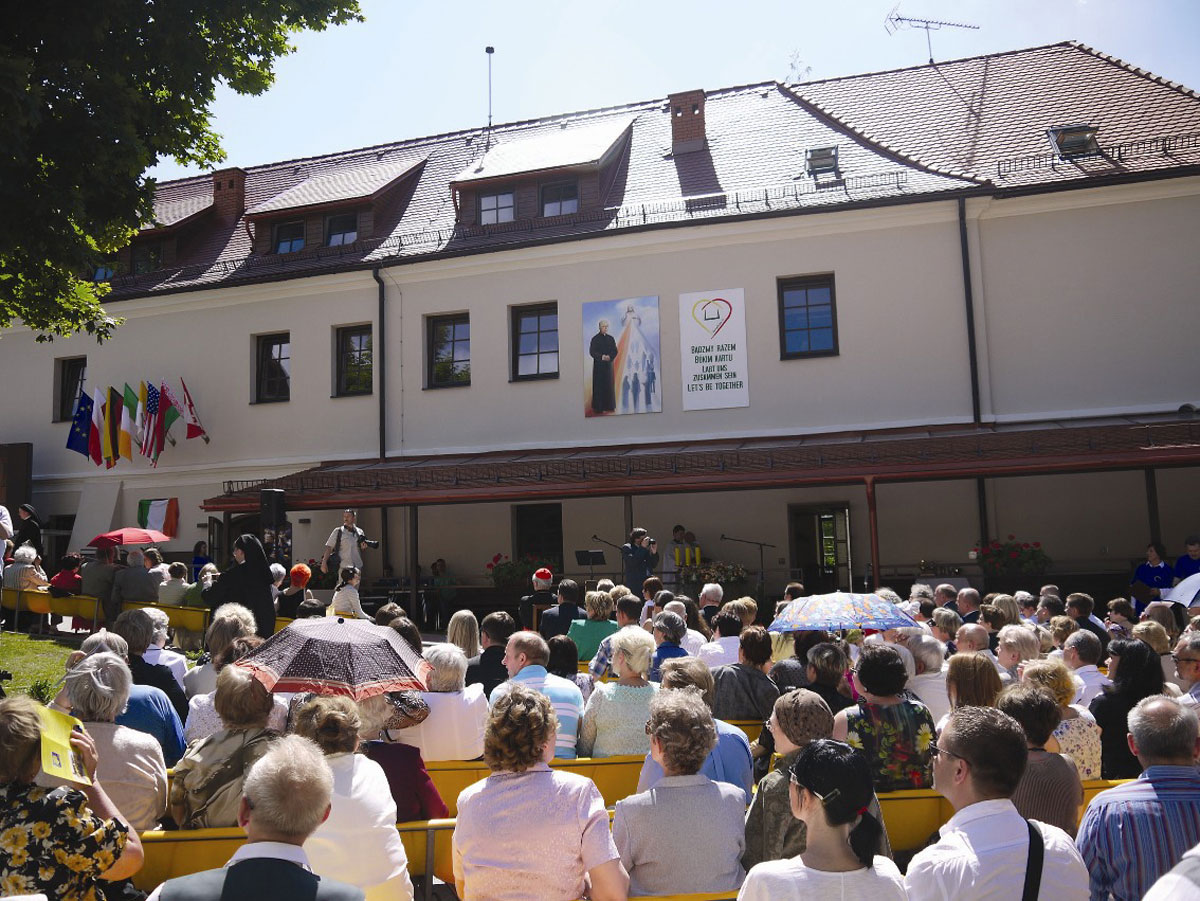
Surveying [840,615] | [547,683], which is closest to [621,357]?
[840,615]

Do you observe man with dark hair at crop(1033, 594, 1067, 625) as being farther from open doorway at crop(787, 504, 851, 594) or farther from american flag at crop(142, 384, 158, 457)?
american flag at crop(142, 384, 158, 457)

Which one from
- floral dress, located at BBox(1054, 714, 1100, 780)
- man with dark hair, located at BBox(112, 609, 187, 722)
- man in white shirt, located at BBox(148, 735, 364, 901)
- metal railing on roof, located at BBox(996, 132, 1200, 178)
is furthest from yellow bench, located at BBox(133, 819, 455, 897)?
metal railing on roof, located at BBox(996, 132, 1200, 178)

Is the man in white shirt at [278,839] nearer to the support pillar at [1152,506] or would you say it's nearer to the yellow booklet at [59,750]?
the yellow booklet at [59,750]

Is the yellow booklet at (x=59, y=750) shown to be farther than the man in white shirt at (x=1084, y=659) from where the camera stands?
No

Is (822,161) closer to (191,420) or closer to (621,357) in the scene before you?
(621,357)

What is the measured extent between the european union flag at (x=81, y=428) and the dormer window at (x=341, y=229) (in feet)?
21.3

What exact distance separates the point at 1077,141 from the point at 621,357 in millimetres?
9114

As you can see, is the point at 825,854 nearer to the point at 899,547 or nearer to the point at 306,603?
the point at 306,603

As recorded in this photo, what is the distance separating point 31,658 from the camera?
13.2m

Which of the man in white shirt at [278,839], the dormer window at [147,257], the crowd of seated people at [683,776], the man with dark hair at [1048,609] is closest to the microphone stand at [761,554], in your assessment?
the man with dark hair at [1048,609]

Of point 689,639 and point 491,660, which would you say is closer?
point 491,660

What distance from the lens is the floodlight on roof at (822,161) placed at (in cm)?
1906

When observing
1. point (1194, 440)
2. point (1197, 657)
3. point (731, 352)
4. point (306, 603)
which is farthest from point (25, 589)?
point (1194, 440)

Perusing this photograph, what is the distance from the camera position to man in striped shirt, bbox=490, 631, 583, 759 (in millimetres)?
5754
